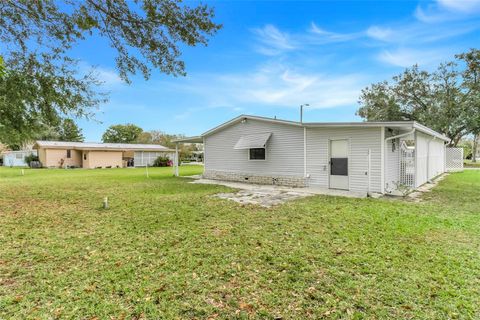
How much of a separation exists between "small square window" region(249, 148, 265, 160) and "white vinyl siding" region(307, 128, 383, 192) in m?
2.52

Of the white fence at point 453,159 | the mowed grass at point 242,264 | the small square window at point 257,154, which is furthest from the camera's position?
the white fence at point 453,159

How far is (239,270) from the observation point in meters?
3.74

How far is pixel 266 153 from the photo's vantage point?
514 inches

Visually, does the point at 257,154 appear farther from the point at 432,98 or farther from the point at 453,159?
the point at 432,98

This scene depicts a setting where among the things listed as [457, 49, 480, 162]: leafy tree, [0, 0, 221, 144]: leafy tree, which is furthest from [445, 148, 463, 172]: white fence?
[0, 0, 221, 144]: leafy tree

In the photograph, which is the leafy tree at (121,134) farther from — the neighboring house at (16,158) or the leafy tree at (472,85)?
the leafy tree at (472,85)

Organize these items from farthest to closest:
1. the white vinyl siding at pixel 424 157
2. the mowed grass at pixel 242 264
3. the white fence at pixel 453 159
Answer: the white fence at pixel 453 159 < the white vinyl siding at pixel 424 157 < the mowed grass at pixel 242 264

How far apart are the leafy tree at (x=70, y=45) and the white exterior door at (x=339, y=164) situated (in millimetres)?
6745

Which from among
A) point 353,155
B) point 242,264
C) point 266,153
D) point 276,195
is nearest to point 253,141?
point 266,153

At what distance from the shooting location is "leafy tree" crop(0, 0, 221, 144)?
6.26m

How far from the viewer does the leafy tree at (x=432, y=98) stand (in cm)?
2592

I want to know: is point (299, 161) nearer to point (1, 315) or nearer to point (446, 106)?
point (1, 315)

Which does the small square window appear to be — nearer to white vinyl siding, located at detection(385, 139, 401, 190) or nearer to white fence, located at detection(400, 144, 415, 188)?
white vinyl siding, located at detection(385, 139, 401, 190)

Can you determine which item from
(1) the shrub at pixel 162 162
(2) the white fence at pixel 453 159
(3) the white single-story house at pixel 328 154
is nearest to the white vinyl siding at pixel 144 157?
(1) the shrub at pixel 162 162
